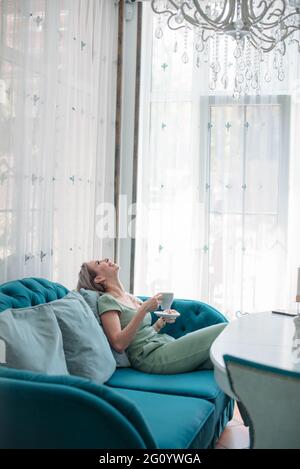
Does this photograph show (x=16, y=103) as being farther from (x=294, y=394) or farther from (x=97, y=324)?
(x=294, y=394)

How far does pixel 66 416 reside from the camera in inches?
61.8

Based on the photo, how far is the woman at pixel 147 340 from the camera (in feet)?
8.81

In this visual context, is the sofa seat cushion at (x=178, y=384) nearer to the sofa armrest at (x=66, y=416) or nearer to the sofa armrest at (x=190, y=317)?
the sofa armrest at (x=190, y=317)

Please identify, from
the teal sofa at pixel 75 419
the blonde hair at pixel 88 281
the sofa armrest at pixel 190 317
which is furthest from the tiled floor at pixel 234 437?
the blonde hair at pixel 88 281

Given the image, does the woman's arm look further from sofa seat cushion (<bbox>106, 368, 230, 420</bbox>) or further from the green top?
sofa seat cushion (<bbox>106, 368, 230, 420</bbox>)

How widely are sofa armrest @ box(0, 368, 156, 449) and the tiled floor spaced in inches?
53.9

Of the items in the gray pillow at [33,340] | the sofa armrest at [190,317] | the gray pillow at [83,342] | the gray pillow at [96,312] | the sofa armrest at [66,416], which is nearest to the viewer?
the sofa armrest at [66,416]

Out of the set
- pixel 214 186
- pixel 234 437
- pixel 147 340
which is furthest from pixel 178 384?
pixel 214 186

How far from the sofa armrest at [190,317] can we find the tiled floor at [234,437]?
563mm

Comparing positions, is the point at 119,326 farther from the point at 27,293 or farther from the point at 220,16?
the point at 220,16

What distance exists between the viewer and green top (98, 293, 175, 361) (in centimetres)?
277

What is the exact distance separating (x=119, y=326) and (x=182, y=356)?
333mm

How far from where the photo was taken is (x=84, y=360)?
7.90 feet
